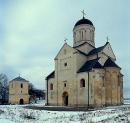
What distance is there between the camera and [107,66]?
3750 cm

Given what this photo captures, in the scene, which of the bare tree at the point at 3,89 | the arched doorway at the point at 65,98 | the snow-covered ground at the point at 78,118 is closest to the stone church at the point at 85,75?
the arched doorway at the point at 65,98

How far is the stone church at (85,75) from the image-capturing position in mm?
36781

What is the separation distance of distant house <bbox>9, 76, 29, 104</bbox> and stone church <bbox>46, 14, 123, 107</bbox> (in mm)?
16178

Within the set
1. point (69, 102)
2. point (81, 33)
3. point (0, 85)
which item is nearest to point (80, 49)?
point (81, 33)

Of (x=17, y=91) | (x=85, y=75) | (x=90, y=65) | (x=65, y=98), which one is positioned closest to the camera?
(x=85, y=75)

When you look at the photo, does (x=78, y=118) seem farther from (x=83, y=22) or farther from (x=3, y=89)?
(x=3, y=89)

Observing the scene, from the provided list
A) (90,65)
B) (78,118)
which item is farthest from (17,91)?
(78,118)

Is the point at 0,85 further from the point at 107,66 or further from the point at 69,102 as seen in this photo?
the point at 107,66

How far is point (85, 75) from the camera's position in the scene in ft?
124

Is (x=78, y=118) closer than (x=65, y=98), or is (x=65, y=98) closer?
(x=78, y=118)

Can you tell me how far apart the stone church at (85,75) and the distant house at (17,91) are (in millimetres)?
16178

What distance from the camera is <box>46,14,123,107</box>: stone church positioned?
36781mm

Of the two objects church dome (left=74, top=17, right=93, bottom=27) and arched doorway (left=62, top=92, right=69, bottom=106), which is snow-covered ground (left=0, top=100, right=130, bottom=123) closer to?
arched doorway (left=62, top=92, right=69, bottom=106)

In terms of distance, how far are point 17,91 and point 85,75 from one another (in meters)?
26.6
